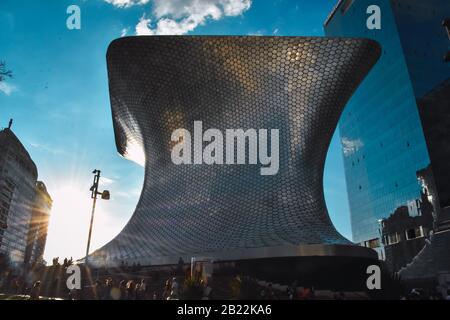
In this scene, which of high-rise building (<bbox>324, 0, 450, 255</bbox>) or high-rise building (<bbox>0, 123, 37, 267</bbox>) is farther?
high-rise building (<bbox>0, 123, 37, 267</bbox>)

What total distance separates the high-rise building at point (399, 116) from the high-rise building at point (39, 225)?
78443 millimetres

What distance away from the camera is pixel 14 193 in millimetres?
64938

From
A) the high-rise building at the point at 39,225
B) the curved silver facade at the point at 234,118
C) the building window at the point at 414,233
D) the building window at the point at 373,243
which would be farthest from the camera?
the high-rise building at the point at 39,225

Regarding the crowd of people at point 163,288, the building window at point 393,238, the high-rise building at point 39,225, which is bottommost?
the crowd of people at point 163,288

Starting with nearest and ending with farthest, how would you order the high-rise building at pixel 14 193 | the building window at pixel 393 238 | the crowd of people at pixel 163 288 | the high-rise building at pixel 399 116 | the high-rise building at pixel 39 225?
the crowd of people at pixel 163 288 → the high-rise building at pixel 399 116 → the building window at pixel 393 238 → the high-rise building at pixel 14 193 → the high-rise building at pixel 39 225

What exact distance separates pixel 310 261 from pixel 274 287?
283cm

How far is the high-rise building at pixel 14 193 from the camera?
194 feet

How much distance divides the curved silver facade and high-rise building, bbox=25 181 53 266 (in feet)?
242

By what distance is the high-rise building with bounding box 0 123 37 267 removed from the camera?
59.1 m

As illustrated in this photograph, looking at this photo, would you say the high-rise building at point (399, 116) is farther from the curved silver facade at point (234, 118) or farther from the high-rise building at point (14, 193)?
the high-rise building at point (14, 193)

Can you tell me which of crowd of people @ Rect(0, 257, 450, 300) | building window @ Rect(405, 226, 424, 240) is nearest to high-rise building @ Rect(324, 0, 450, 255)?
building window @ Rect(405, 226, 424, 240)

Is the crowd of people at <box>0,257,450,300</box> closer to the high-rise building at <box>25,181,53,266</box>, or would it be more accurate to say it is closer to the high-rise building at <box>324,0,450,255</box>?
the high-rise building at <box>324,0,450,255</box>

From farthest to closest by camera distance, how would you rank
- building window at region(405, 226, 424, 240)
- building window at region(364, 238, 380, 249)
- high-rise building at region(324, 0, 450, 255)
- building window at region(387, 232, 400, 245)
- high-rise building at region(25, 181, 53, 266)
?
high-rise building at region(25, 181, 53, 266) → building window at region(364, 238, 380, 249) → building window at region(387, 232, 400, 245) → high-rise building at region(324, 0, 450, 255) → building window at region(405, 226, 424, 240)

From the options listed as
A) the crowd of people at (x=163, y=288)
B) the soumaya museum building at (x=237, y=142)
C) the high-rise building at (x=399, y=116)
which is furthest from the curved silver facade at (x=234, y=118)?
the high-rise building at (x=399, y=116)
